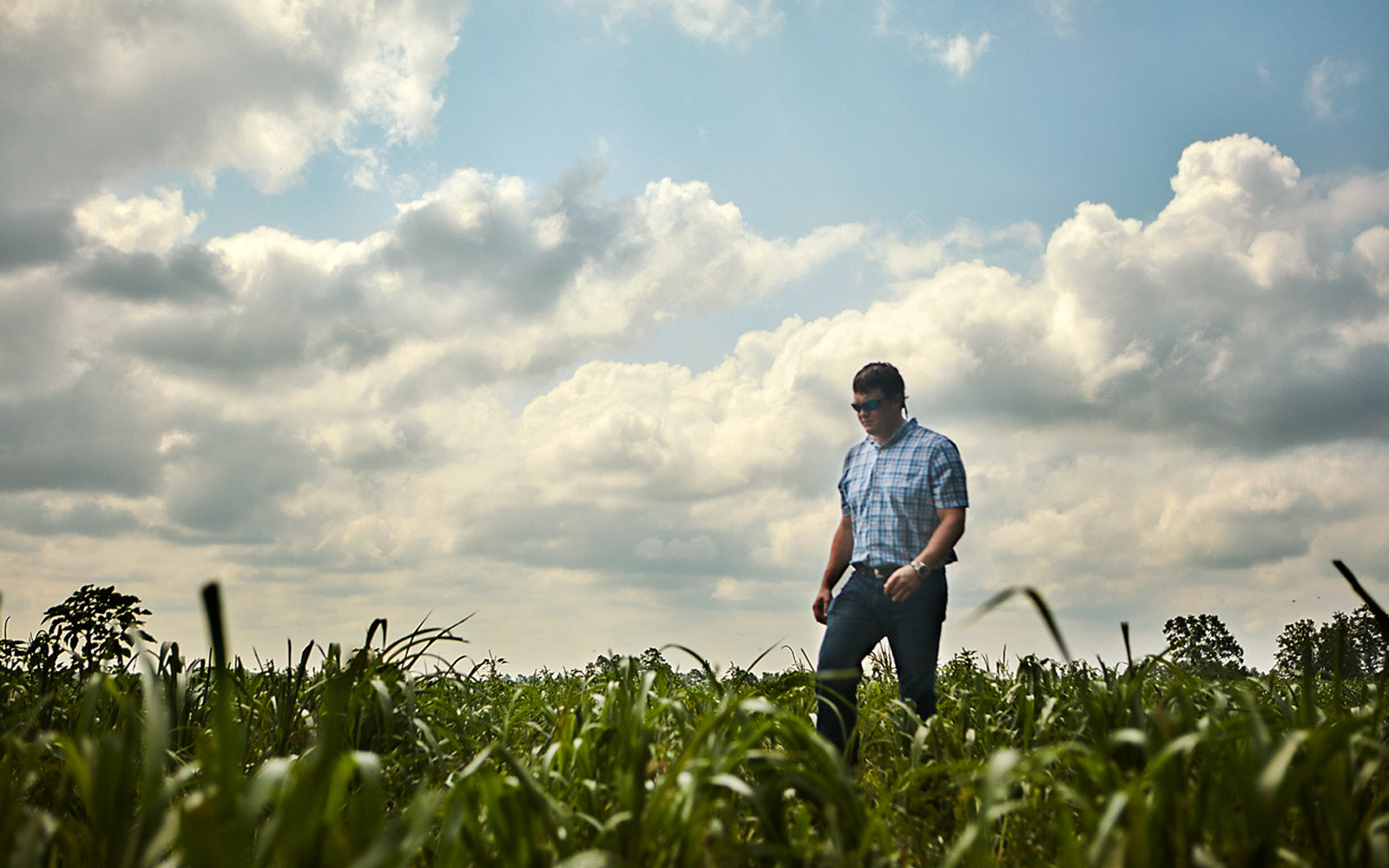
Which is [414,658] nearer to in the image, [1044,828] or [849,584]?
[849,584]

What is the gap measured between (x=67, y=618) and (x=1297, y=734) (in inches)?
280

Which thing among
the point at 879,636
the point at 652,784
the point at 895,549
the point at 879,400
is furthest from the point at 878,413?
the point at 652,784

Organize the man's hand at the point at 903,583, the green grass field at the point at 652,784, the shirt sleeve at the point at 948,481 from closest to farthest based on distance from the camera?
1. the green grass field at the point at 652,784
2. the man's hand at the point at 903,583
3. the shirt sleeve at the point at 948,481

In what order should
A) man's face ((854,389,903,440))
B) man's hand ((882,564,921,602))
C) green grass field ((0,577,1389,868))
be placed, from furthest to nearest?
man's face ((854,389,903,440)) → man's hand ((882,564,921,602)) → green grass field ((0,577,1389,868))

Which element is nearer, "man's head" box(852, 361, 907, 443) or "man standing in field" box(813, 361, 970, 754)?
"man standing in field" box(813, 361, 970, 754)

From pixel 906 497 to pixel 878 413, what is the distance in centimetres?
53

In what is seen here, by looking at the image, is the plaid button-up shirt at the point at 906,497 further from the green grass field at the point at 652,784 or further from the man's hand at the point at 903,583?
the green grass field at the point at 652,784

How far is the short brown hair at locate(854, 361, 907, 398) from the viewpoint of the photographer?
5.34 metres

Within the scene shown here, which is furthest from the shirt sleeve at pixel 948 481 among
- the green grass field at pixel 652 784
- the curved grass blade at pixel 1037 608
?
the curved grass blade at pixel 1037 608

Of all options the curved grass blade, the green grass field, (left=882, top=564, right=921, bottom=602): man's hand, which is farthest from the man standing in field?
the curved grass blade

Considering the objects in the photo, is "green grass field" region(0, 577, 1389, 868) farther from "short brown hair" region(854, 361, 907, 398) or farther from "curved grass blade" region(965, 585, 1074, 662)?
"short brown hair" region(854, 361, 907, 398)

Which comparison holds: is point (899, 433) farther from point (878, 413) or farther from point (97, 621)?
point (97, 621)

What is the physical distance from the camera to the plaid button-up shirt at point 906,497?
16.4 feet

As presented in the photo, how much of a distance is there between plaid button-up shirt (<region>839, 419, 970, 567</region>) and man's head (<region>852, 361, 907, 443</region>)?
13 centimetres
